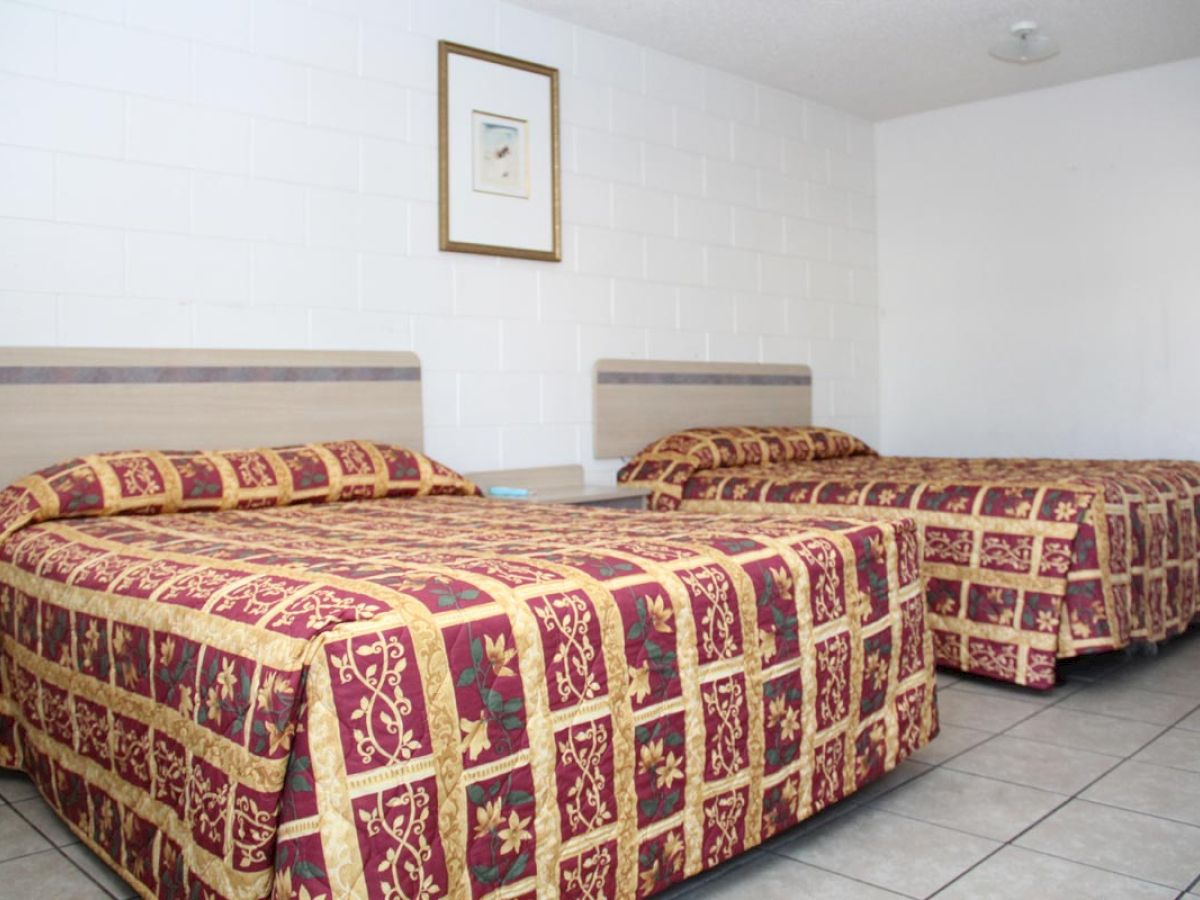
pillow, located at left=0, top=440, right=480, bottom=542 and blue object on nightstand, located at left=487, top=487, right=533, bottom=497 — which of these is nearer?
pillow, located at left=0, top=440, right=480, bottom=542

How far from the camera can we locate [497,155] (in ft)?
12.8

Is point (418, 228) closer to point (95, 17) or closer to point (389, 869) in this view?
point (95, 17)

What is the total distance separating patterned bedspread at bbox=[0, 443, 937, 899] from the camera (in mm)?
1387

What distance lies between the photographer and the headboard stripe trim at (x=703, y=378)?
436 cm

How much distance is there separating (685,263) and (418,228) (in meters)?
1.38

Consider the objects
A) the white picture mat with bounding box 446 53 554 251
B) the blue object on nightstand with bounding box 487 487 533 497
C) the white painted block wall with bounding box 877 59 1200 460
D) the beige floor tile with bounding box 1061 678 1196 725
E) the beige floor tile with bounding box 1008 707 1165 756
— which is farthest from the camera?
the white painted block wall with bounding box 877 59 1200 460

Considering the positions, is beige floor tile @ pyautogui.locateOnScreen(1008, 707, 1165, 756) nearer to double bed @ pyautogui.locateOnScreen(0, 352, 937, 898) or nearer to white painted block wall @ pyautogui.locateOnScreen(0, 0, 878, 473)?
double bed @ pyautogui.locateOnScreen(0, 352, 937, 898)

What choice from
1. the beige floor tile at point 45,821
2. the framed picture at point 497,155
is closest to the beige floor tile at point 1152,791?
the beige floor tile at point 45,821

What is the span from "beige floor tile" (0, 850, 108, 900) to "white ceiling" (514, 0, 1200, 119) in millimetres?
3144

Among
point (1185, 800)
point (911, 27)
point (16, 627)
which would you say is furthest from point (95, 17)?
point (1185, 800)

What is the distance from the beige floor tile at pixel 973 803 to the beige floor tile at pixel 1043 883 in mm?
133

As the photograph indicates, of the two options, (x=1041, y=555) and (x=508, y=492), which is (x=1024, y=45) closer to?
(x=1041, y=555)

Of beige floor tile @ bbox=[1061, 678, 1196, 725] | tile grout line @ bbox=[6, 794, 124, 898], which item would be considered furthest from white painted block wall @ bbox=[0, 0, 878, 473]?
beige floor tile @ bbox=[1061, 678, 1196, 725]

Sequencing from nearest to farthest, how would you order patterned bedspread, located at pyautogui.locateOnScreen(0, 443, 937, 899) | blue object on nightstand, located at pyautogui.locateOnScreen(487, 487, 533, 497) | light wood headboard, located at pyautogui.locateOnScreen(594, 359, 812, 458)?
patterned bedspread, located at pyautogui.locateOnScreen(0, 443, 937, 899) < blue object on nightstand, located at pyautogui.locateOnScreen(487, 487, 533, 497) < light wood headboard, located at pyautogui.locateOnScreen(594, 359, 812, 458)
